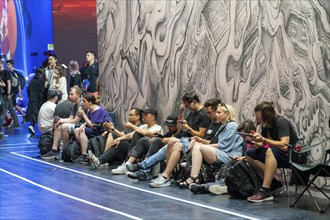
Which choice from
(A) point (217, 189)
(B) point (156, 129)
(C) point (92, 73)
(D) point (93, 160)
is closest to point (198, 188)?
(A) point (217, 189)

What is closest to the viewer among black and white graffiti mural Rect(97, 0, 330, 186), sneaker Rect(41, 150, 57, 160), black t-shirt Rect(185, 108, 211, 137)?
black and white graffiti mural Rect(97, 0, 330, 186)

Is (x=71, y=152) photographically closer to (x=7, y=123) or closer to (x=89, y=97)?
(x=89, y=97)

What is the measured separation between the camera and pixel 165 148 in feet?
32.5

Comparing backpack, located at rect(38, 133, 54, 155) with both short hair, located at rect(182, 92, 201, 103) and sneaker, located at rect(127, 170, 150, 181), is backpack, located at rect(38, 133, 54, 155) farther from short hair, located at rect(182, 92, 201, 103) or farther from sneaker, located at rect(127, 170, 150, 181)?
short hair, located at rect(182, 92, 201, 103)

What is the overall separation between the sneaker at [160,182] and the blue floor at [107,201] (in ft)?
0.32

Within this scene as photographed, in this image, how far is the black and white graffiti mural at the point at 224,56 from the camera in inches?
335

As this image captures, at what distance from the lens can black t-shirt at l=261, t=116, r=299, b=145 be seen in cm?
826

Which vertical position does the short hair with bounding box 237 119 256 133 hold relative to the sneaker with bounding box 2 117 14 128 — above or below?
above

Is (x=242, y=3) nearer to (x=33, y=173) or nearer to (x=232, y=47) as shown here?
(x=232, y=47)

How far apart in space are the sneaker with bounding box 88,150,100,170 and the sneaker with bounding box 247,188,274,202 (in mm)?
3663

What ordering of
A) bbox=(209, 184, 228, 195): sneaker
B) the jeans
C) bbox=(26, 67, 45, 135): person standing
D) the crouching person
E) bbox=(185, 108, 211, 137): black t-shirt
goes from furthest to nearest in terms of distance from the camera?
1. bbox=(26, 67, 45, 135): person standing
2. the crouching person
3. the jeans
4. bbox=(185, 108, 211, 137): black t-shirt
5. bbox=(209, 184, 228, 195): sneaker

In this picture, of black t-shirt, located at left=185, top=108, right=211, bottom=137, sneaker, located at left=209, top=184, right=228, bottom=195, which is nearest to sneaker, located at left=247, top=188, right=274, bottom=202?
sneaker, located at left=209, top=184, right=228, bottom=195

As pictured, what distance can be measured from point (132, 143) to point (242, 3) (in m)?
2.86

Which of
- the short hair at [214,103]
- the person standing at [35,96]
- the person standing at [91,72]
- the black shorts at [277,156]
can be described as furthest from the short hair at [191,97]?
the person standing at [35,96]
